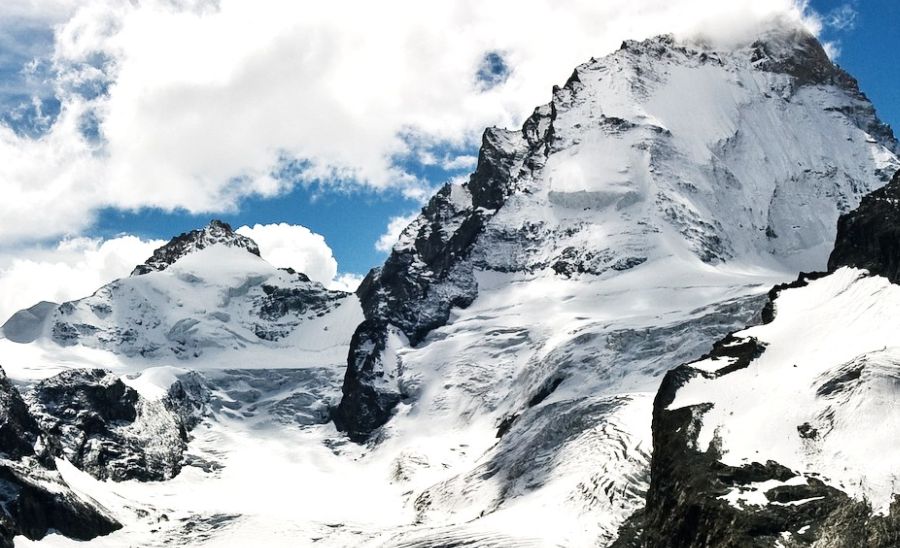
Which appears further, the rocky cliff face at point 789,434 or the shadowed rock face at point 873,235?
the shadowed rock face at point 873,235

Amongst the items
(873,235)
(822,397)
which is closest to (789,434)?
(822,397)

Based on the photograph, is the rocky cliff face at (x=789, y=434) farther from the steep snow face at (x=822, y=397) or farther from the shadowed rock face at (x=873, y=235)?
the shadowed rock face at (x=873, y=235)

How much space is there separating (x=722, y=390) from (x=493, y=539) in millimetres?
58370

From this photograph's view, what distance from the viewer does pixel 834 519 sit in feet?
241

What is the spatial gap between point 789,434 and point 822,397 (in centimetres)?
468

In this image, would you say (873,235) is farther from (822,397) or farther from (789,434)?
(789,434)

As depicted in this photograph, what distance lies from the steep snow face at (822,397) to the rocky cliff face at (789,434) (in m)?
0.10

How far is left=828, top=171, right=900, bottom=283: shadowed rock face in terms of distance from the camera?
136625 millimetres

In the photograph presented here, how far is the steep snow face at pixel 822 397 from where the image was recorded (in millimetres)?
79062

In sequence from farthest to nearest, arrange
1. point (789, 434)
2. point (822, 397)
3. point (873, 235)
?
point (873, 235)
point (822, 397)
point (789, 434)

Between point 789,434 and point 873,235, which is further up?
point 873,235

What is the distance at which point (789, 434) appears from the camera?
85000 mm

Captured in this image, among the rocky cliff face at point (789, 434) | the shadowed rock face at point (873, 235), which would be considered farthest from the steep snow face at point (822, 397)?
the shadowed rock face at point (873, 235)

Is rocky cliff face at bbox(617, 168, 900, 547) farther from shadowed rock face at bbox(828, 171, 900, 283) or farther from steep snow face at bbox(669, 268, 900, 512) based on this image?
shadowed rock face at bbox(828, 171, 900, 283)
